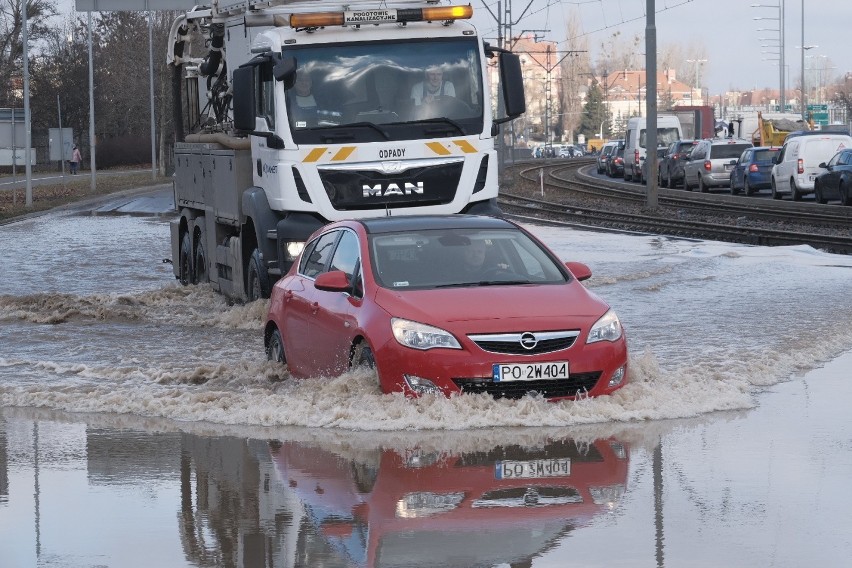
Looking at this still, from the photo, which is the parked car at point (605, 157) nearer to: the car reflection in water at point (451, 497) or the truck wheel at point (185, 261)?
the truck wheel at point (185, 261)

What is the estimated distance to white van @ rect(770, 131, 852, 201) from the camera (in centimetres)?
4209

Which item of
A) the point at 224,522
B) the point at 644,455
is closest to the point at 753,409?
the point at 644,455

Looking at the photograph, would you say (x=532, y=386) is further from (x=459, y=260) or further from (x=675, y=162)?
(x=675, y=162)

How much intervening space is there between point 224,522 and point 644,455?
2.55m

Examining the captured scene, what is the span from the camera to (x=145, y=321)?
17.7 metres

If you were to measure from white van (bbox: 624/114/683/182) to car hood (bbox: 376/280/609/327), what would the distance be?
49.7 meters

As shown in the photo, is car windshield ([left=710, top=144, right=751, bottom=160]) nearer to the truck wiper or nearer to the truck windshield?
the truck windshield

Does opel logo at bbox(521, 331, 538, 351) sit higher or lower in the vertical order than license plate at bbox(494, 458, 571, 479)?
higher

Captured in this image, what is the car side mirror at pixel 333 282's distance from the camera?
1049cm

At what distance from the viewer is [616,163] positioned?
224 feet

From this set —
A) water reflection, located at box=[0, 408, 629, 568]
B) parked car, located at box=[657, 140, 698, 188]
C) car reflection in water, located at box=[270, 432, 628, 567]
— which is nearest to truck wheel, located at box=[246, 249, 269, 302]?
water reflection, located at box=[0, 408, 629, 568]

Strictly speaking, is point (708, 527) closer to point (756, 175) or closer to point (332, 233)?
point (332, 233)

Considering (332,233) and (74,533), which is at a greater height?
(332,233)

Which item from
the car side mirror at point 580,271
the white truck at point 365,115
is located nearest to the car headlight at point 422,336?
the car side mirror at point 580,271
